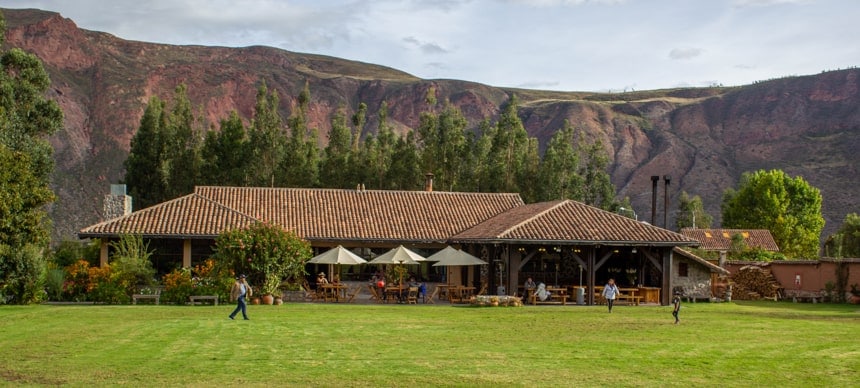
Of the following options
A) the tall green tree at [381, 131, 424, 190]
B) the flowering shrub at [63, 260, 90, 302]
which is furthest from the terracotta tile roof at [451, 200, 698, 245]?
the tall green tree at [381, 131, 424, 190]

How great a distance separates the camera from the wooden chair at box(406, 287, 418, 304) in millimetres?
31609

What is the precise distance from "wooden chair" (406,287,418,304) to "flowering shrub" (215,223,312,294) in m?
4.34

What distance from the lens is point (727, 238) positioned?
68.7 meters

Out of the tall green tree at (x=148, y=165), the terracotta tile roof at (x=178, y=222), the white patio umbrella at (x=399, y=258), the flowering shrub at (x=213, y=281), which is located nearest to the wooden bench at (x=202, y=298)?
the flowering shrub at (x=213, y=281)

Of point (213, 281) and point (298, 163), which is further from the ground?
point (298, 163)

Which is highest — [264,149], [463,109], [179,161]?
[463,109]

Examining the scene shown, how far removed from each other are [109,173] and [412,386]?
81609mm

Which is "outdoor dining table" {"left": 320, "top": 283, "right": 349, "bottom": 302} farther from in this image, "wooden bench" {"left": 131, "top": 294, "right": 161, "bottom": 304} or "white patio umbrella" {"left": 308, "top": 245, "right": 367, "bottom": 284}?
"wooden bench" {"left": 131, "top": 294, "right": 161, "bottom": 304}

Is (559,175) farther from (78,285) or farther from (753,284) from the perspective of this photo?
(78,285)

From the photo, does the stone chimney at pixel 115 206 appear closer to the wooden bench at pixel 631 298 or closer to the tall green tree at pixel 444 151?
the wooden bench at pixel 631 298

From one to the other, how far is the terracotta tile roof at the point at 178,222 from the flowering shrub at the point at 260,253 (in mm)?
2888

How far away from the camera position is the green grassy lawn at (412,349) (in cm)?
1359

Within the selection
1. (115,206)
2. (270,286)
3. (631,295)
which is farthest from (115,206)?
(631,295)

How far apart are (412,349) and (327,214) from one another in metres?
20.6
